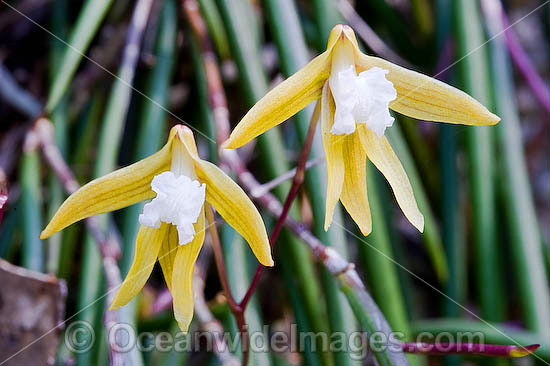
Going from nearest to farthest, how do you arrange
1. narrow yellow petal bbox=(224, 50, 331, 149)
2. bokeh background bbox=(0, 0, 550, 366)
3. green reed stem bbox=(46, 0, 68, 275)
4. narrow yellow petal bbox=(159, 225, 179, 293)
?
narrow yellow petal bbox=(224, 50, 331, 149)
narrow yellow petal bbox=(159, 225, 179, 293)
bokeh background bbox=(0, 0, 550, 366)
green reed stem bbox=(46, 0, 68, 275)

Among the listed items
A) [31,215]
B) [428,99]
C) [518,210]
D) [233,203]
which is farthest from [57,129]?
[518,210]

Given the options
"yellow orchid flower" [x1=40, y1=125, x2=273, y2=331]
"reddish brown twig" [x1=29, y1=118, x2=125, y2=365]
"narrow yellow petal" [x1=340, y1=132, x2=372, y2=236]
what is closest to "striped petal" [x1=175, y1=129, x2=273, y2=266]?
"yellow orchid flower" [x1=40, y1=125, x2=273, y2=331]

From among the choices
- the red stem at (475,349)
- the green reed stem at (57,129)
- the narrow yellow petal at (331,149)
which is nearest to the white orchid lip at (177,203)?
the narrow yellow petal at (331,149)

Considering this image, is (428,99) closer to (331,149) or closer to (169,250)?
(331,149)

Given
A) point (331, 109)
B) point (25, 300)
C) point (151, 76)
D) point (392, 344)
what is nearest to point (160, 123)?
point (151, 76)

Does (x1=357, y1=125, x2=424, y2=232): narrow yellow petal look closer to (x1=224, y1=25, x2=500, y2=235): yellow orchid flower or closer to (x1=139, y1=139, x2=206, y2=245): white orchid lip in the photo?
(x1=224, y1=25, x2=500, y2=235): yellow orchid flower

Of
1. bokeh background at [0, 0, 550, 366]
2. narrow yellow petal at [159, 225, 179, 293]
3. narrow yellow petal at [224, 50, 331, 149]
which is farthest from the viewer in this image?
bokeh background at [0, 0, 550, 366]

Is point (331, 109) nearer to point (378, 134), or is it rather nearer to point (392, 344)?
point (378, 134)
